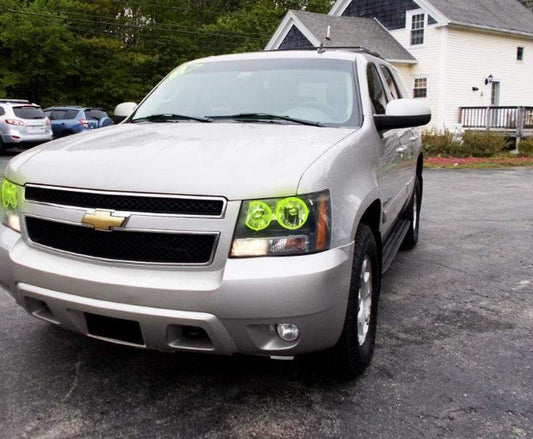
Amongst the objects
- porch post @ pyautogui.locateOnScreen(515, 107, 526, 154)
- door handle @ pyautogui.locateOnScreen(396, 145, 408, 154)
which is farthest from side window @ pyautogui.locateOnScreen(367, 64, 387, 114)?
porch post @ pyautogui.locateOnScreen(515, 107, 526, 154)

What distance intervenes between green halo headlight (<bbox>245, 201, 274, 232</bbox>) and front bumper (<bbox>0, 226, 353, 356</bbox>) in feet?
0.48

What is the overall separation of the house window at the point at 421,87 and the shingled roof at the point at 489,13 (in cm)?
271

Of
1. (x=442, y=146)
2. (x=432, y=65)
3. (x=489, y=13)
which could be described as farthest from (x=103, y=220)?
(x=489, y=13)

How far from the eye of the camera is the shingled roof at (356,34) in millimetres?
23953

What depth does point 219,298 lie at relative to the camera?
7.82 ft

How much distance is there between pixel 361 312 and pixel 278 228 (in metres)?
0.92

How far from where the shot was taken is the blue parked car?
67.8 feet

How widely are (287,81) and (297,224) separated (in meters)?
1.77

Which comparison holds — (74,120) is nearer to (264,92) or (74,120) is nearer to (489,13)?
(264,92)

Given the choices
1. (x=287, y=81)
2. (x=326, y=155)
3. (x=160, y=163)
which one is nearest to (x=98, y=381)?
(x=160, y=163)

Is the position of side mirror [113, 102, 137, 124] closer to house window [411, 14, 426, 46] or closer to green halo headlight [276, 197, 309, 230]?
green halo headlight [276, 197, 309, 230]

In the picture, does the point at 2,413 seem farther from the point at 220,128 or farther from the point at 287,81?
the point at 287,81

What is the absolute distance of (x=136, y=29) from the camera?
3594 cm

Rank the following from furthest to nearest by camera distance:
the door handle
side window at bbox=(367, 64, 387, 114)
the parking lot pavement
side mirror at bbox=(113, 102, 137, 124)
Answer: side mirror at bbox=(113, 102, 137, 124), the door handle, side window at bbox=(367, 64, 387, 114), the parking lot pavement
